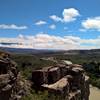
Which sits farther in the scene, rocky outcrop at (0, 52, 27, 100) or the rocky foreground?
the rocky foreground

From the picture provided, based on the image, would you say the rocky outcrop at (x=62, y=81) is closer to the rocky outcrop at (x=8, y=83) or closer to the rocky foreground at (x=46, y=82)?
the rocky foreground at (x=46, y=82)

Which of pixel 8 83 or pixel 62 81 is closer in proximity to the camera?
pixel 8 83

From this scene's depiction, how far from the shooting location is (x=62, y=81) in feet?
117

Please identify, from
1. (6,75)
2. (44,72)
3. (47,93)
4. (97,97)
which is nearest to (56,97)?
(47,93)

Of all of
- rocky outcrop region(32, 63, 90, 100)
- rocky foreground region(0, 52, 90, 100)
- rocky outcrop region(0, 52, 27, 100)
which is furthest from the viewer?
rocky outcrop region(32, 63, 90, 100)

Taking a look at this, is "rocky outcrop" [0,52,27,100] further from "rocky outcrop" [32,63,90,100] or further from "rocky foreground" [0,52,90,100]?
"rocky outcrop" [32,63,90,100]

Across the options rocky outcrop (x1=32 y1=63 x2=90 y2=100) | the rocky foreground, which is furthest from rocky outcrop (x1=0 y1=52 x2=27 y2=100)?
rocky outcrop (x1=32 y1=63 x2=90 y2=100)

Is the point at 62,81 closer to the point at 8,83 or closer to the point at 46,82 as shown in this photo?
the point at 46,82

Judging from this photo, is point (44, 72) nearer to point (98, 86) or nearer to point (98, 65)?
point (98, 86)

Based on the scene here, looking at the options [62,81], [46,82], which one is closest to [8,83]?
[62,81]

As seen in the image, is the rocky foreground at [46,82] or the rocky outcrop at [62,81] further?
the rocky outcrop at [62,81]

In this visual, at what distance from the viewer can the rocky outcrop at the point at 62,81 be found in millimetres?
32759

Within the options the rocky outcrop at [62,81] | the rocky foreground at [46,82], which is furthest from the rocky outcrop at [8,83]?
the rocky outcrop at [62,81]

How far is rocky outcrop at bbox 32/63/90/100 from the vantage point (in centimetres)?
3276
